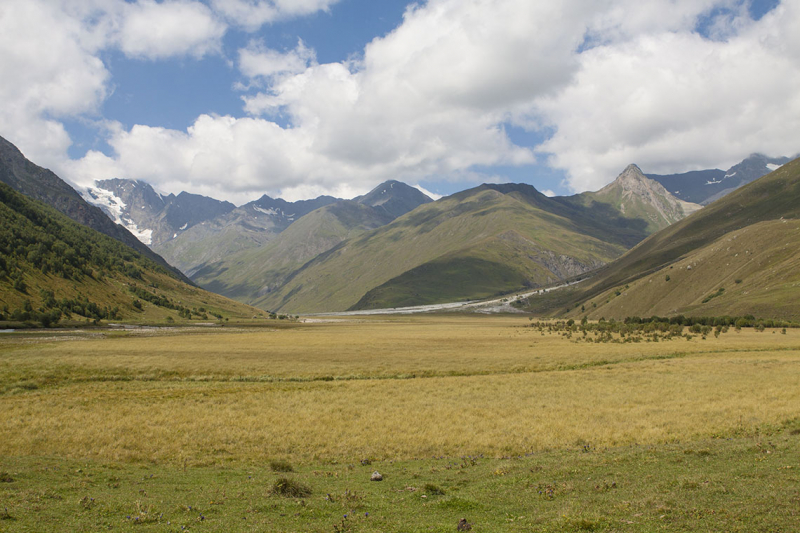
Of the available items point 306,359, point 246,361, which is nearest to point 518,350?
point 306,359

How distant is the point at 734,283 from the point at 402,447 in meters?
156

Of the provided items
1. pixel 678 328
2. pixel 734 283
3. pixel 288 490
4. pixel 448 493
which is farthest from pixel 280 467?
pixel 734 283

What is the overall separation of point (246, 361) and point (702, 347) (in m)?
73.0

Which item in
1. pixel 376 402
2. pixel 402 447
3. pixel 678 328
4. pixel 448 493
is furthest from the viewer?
pixel 678 328

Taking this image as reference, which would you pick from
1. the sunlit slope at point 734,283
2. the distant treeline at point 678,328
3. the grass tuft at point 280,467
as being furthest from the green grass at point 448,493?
the sunlit slope at point 734,283

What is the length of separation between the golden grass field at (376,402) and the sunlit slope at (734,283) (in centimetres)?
6033

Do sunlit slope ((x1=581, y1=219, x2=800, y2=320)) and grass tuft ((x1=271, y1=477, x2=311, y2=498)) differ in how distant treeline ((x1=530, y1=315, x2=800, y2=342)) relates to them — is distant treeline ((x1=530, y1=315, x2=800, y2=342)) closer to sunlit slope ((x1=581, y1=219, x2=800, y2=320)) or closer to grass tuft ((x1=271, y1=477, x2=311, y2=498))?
sunlit slope ((x1=581, y1=219, x2=800, y2=320))

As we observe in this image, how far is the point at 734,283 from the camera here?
139375 millimetres

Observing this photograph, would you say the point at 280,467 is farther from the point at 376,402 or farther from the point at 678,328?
the point at 678,328

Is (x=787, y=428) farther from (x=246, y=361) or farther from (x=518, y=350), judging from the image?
(x=246, y=361)

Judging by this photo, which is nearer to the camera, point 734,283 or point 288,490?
point 288,490

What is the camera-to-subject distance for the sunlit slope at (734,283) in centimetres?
11594

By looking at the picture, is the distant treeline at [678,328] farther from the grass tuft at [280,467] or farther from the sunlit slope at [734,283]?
the grass tuft at [280,467]

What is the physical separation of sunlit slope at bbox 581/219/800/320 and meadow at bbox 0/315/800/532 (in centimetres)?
7224
